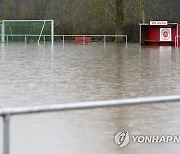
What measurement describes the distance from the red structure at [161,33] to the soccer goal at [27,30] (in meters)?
10.6

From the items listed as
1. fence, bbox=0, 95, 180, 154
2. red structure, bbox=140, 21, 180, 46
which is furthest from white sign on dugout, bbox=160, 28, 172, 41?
fence, bbox=0, 95, 180, 154

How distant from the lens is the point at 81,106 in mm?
4102

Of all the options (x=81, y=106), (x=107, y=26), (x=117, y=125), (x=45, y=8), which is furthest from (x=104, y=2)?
(x=81, y=106)

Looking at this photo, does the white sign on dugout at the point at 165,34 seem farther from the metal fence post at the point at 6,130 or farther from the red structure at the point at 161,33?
the metal fence post at the point at 6,130

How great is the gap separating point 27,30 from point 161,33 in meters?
15.0

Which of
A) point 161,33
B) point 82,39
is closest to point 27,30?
point 82,39

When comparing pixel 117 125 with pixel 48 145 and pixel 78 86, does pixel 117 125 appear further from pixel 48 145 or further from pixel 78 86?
pixel 78 86

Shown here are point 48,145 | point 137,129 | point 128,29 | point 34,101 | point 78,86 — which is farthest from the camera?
point 128,29

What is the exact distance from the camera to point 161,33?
46.9 m

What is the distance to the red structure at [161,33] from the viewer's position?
151 feet

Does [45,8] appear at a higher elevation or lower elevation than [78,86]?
higher

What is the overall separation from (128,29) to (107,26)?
2928 mm

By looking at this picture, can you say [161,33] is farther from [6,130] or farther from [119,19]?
[6,130]

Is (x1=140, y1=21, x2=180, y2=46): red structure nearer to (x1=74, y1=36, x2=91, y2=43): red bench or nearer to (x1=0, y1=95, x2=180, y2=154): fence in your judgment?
(x1=74, y1=36, x2=91, y2=43): red bench
